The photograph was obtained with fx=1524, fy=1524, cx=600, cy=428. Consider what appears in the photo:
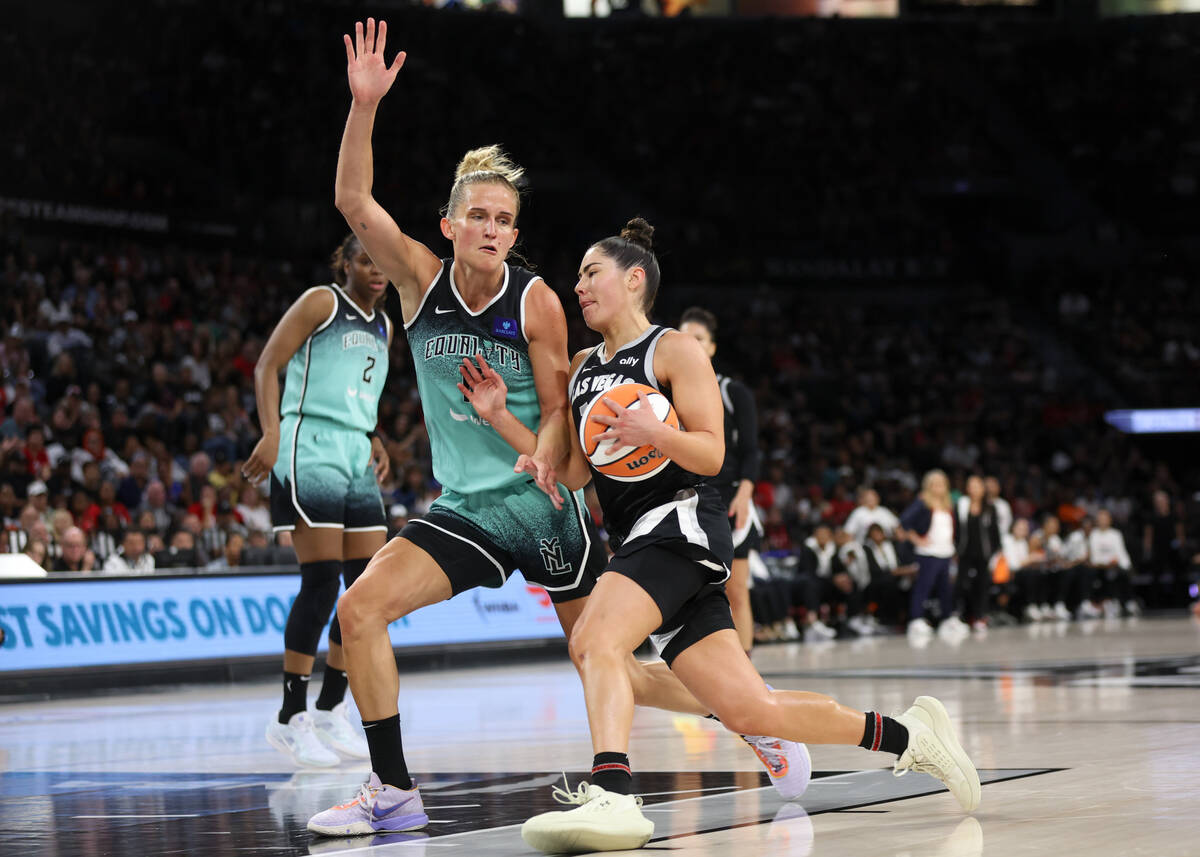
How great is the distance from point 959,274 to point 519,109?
9567 millimetres

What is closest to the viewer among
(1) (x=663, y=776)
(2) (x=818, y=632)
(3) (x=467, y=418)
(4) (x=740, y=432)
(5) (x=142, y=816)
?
(3) (x=467, y=418)

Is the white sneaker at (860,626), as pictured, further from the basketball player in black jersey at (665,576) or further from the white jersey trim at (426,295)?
the white jersey trim at (426,295)

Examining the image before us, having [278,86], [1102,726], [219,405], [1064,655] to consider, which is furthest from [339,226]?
[1102,726]

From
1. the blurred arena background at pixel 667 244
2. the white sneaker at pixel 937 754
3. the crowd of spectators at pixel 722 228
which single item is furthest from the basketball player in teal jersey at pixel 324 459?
the crowd of spectators at pixel 722 228

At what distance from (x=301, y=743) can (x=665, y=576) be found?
290 cm

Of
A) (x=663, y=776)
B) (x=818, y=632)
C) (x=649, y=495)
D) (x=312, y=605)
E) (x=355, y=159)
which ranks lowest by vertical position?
(x=663, y=776)

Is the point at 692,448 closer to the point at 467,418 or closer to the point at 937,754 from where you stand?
the point at 467,418

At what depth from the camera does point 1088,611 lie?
22016 millimetres

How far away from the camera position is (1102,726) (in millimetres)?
7355

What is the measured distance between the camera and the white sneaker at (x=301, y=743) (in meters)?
6.89

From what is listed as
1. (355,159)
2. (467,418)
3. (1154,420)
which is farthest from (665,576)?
(1154,420)

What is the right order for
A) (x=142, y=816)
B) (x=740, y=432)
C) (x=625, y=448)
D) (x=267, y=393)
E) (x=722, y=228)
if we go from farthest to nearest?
(x=722, y=228)
(x=740, y=432)
(x=267, y=393)
(x=142, y=816)
(x=625, y=448)

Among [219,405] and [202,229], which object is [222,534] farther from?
[202,229]

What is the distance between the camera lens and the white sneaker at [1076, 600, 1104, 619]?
21.8 m
